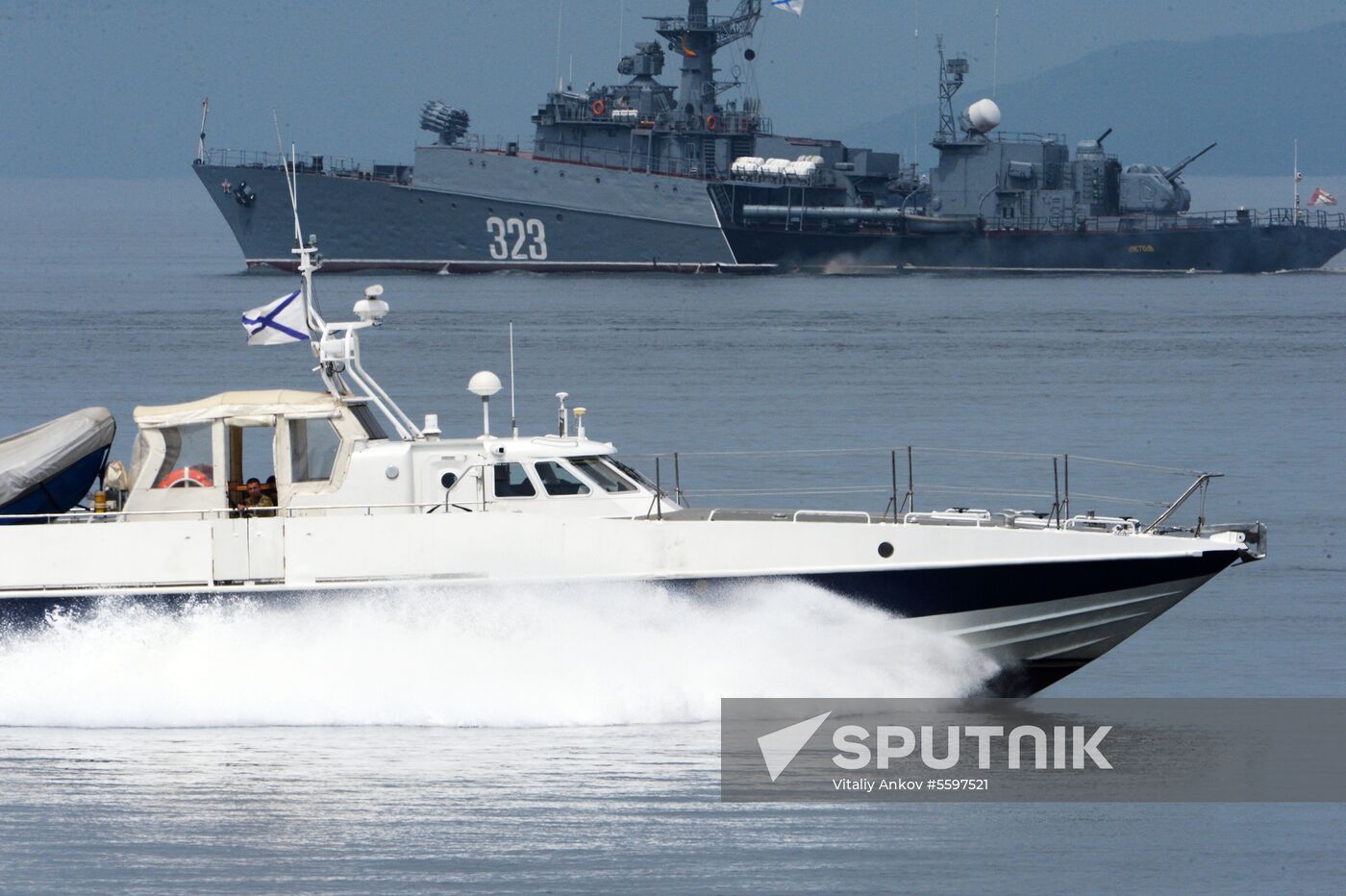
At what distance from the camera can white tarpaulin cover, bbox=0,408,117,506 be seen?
16.4 meters

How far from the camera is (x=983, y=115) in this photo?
269 feet

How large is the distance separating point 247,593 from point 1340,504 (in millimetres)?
16530

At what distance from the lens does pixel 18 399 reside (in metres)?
36.5

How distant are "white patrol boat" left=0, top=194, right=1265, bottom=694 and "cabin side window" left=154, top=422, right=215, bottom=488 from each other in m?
0.05

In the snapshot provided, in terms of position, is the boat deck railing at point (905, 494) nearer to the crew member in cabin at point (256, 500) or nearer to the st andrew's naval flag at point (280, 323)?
the crew member in cabin at point (256, 500)

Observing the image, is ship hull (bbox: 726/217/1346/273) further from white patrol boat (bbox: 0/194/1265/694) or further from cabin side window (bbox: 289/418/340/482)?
white patrol boat (bbox: 0/194/1265/694)

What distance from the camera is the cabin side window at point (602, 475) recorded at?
635 inches

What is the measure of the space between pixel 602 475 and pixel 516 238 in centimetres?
6635

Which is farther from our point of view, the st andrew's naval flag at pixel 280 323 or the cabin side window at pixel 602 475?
the st andrew's naval flag at pixel 280 323

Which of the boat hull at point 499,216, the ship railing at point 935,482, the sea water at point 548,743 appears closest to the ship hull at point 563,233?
the boat hull at point 499,216

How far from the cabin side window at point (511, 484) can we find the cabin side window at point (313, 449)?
1.52 meters

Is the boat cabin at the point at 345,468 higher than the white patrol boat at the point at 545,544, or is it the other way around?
the boat cabin at the point at 345,468

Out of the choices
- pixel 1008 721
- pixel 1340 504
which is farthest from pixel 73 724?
pixel 1340 504

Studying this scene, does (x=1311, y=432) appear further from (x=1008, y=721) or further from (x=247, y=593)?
(x=247, y=593)
